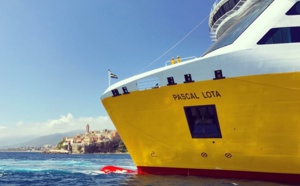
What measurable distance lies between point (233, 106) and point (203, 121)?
1722 mm

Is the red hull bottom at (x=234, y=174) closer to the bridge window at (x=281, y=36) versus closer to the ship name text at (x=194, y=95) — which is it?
the ship name text at (x=194, y=95)

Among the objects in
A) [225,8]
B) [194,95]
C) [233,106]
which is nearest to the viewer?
[233,106]

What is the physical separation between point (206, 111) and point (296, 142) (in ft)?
12.9

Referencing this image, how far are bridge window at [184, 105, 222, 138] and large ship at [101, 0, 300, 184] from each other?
46mm

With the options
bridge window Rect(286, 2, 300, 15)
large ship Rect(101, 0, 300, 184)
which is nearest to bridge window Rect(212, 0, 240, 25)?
large ship Rect(101, 0, 300, 184)

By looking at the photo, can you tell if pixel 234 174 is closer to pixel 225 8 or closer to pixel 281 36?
pixel 281 36

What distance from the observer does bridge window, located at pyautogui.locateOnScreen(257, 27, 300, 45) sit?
11883mm

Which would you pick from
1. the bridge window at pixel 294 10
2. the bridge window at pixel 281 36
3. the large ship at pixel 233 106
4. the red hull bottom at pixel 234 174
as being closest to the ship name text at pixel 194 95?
the large ship at pixel 233 106

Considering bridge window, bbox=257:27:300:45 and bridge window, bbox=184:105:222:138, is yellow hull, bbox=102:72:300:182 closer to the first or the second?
bridge window, bbox=184:105:222:138

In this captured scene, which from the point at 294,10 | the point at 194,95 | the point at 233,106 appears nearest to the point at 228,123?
the point at 233,106

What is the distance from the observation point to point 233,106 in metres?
12.3

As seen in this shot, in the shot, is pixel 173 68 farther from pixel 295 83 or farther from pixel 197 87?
pixel 295 83

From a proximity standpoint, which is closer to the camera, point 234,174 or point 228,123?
point 228,123

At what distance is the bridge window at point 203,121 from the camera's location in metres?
13.1
